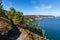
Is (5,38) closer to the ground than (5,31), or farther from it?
closer to the ground

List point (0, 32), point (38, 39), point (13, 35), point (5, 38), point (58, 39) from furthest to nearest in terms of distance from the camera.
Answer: point (58, 39), point (38, 39), point (13, 35), point (5, 38), point (0, 32)

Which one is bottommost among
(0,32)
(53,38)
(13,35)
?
(53,38)

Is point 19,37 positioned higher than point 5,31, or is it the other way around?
point 5,31

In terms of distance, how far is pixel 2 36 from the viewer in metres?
31.6

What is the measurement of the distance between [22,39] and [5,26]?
822 centimetres

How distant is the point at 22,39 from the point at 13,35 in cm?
279

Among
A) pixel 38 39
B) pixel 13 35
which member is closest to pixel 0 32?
pixel 13 35

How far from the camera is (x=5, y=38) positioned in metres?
33.2

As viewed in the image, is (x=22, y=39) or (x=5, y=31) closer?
(x=5, y=31)

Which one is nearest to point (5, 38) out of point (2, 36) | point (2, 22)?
point (2, 36)

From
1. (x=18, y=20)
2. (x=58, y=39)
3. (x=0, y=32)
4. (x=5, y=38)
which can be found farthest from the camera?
(x=58, y=39)

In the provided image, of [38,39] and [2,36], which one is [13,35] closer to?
[2,36]

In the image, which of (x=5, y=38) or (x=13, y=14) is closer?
(x=5, y=38)

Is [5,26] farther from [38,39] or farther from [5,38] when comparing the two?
[38,39]
